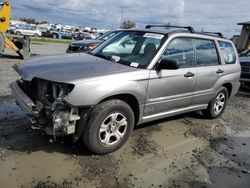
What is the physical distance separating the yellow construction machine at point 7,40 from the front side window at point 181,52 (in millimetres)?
9742

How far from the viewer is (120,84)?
436 cm

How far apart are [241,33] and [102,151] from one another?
86.5ft

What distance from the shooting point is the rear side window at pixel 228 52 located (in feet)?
22.1

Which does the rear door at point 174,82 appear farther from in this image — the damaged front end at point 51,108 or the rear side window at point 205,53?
the damaged front end at point 51,108

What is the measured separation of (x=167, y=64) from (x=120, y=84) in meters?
0.97

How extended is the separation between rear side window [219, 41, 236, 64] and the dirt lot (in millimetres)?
1723

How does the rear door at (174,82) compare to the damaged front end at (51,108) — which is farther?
the rear door at (174,82)

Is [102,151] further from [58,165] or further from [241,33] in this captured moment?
[241,33]

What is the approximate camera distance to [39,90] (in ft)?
14.4

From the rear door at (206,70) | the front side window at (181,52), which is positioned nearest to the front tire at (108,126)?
the front side window at (181,52)

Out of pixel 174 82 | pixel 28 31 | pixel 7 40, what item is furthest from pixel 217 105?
pixel 28 31

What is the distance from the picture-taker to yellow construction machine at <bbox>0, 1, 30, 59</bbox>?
13151 mm

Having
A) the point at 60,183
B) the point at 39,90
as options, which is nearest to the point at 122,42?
the point at 39,90

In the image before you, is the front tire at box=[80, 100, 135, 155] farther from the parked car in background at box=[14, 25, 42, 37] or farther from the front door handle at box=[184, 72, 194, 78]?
the parked car in background at box=[14, 25, 42, 37]
